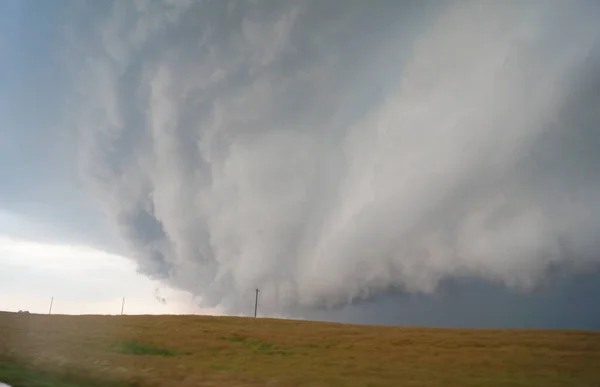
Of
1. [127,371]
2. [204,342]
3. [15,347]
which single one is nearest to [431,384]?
[127,371]

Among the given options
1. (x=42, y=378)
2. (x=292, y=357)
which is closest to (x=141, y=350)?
(x=292, y=357)

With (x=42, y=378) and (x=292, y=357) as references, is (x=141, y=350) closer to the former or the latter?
(x=292, y=357)

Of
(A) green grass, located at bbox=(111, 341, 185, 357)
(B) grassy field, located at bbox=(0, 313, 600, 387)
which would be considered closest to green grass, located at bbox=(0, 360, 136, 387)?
(B) grassy field, located at bbox=(0, 313, 600, 387)

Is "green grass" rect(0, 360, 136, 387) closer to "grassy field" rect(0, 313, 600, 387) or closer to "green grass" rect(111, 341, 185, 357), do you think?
"grassy field" rect(0, 313, 600, 387)

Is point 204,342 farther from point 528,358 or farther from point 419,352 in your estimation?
point 528,358

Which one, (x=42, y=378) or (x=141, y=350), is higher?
(x=141, y=350)

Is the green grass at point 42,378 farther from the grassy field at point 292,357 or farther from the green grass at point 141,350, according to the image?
the green grass at point 141,350

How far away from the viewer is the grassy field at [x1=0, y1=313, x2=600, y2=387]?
26.9 metres

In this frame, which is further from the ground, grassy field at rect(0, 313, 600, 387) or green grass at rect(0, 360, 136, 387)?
grassy field at rect(0, 313, 600, 387)

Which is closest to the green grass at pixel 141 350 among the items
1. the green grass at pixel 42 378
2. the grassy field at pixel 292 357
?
the grassy field at pixel 292 357

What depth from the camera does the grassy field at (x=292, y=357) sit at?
26.9 metres

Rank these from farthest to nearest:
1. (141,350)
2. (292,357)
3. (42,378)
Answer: (141,350)
(292,357)
(42,378)

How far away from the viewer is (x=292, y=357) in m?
38.4

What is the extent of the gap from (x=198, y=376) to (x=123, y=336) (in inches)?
958
